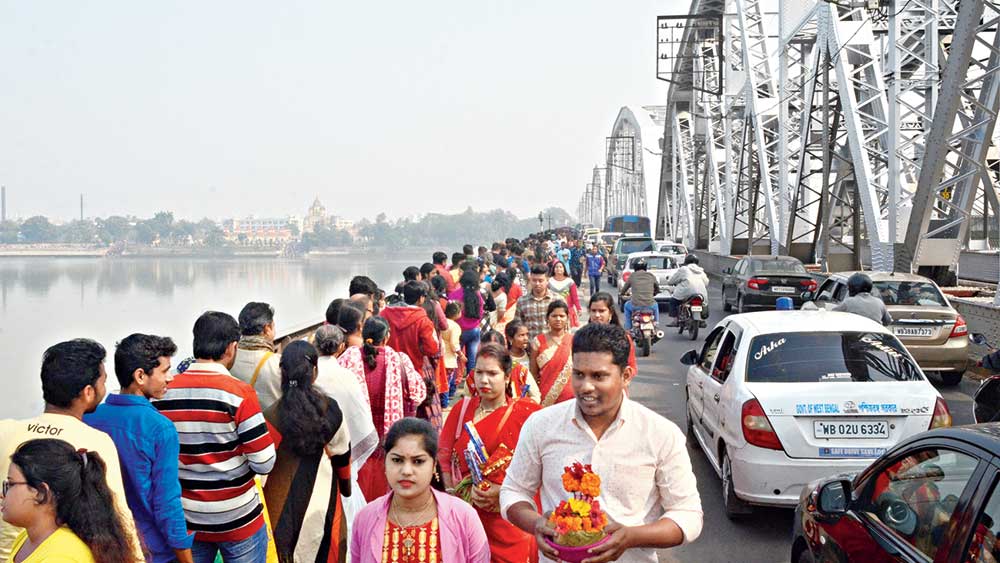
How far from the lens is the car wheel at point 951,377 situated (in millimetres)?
12234

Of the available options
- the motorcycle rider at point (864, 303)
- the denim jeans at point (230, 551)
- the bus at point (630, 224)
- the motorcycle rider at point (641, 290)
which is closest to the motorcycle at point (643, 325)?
the motorcycle rider at point (641, 290)

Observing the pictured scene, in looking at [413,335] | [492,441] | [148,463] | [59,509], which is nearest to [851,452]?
[492,441]

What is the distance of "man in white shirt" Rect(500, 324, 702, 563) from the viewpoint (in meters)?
3.02

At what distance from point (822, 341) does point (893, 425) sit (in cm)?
90

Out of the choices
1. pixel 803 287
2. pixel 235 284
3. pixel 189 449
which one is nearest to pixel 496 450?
pixel 189 449

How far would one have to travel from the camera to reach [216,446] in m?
4.22

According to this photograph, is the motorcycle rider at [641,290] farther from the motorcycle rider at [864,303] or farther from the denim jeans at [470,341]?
the motorcycle rider at [864,303]

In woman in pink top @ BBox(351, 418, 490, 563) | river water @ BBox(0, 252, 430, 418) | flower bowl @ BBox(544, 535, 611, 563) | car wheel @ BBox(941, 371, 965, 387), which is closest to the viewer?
flower bowl @ BBox(544, 535, 611, 563)

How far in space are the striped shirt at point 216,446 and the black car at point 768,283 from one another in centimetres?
1668

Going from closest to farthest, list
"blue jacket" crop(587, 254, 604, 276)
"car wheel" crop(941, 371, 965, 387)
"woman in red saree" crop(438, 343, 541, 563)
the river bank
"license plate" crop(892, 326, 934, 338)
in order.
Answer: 1. "woman in red saree" crop(438, 343, 541, 563)
2. "license plate" crop(892, 326, 934, 338)
3. "car wheel" crop(941, 371, 965, 387)
4. "blue jacket" crop(587, 254, 604, 276)
5. the river bank

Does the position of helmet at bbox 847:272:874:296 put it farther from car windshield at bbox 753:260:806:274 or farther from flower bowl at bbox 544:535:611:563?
car windshield at bbox 753:260:806:274

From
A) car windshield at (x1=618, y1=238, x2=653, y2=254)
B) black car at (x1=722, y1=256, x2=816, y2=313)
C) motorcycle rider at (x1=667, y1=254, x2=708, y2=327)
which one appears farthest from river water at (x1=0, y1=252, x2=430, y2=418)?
black car at (x1=722, y1=256, x2=816, y2=313)

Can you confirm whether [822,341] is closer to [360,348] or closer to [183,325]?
[360,348]

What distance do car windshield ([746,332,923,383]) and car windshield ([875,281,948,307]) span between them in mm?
5943
